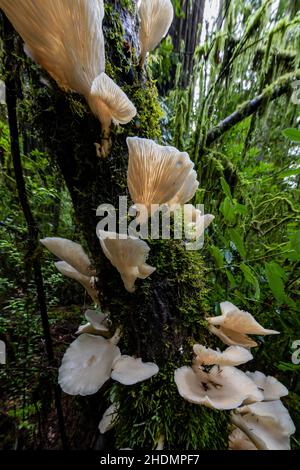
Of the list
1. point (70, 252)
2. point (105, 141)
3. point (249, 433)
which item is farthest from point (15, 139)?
point (249, 433)

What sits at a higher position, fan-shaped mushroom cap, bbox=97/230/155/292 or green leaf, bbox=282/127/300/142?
green leaf, bbox=282/127/300/142

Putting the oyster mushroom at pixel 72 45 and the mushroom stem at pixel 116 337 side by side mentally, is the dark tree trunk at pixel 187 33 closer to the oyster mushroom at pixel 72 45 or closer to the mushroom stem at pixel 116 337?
the oyster mushroom at pixel 72 45

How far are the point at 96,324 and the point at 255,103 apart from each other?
6.87 ft

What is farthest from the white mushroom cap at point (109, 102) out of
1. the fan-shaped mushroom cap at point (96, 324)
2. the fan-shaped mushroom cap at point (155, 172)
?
the fan-shaped mushroom cap at point (96, 324)

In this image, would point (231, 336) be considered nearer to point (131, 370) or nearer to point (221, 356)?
point (221, 356)

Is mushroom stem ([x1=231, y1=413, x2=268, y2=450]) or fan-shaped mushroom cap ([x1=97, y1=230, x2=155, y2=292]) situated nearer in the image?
fan-shaped mushroom cap ([x1=97, y1=230, x2=155, y2=292])

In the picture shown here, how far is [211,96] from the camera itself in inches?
87.8

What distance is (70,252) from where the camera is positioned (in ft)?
3.40

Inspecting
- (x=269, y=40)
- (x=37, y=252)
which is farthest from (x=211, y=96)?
(x=37, y=252)

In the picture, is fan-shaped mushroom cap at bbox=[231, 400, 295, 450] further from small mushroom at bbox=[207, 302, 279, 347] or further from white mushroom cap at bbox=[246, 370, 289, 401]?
small mushroom at bbox=[207, 302, 279, 347]

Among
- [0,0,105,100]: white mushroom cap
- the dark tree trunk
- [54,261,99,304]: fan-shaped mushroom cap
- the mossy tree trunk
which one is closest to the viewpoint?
[0,0,105,100]: white mushroom cap

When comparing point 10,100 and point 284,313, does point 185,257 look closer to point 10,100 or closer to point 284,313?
point 284,313

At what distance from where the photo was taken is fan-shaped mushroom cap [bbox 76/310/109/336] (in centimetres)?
103

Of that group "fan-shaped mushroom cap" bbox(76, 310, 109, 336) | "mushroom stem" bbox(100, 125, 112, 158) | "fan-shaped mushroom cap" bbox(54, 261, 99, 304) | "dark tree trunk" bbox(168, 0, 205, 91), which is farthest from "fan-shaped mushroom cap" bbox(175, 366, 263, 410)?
"dark tree trunk" bbox(168, 0, 205, 91)
